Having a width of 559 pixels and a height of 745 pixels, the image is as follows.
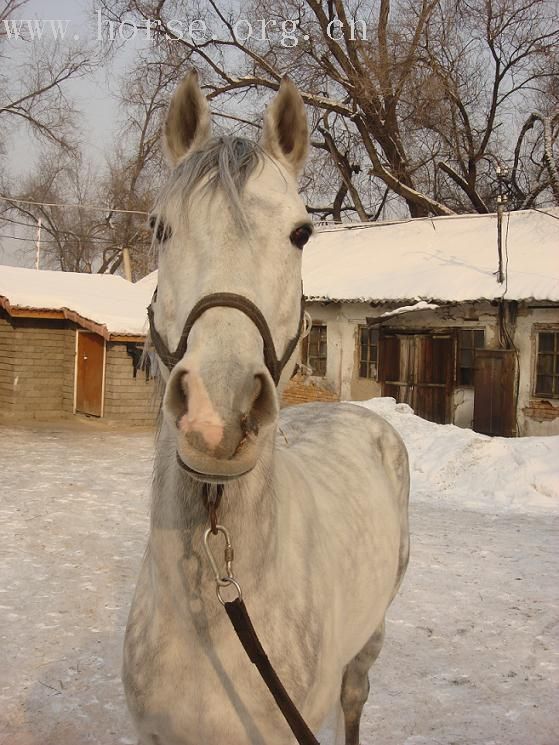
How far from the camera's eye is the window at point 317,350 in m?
17.3

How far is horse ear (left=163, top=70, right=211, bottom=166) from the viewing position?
1885 mm

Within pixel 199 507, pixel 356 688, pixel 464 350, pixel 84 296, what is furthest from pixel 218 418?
pixel 84 296

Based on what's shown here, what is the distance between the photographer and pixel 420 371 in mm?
15312

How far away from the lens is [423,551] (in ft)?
22.6

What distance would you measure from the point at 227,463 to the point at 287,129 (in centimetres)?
110

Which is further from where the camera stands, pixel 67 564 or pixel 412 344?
pixel 412 344

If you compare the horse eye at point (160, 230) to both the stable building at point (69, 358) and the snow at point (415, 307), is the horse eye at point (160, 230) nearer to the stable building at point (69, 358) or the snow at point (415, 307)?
the snow at point (415, 307)

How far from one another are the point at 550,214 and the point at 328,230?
25.6 ft

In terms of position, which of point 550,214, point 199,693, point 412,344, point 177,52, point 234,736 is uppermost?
point 177,52

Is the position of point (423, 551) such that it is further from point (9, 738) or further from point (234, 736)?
point (234, 736)

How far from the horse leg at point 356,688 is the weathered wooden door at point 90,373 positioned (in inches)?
527

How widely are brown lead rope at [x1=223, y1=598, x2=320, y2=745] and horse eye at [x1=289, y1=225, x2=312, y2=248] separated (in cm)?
95

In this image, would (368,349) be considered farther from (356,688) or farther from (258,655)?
(258,655)

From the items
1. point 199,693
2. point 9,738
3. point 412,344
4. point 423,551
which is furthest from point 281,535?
point 412,344
